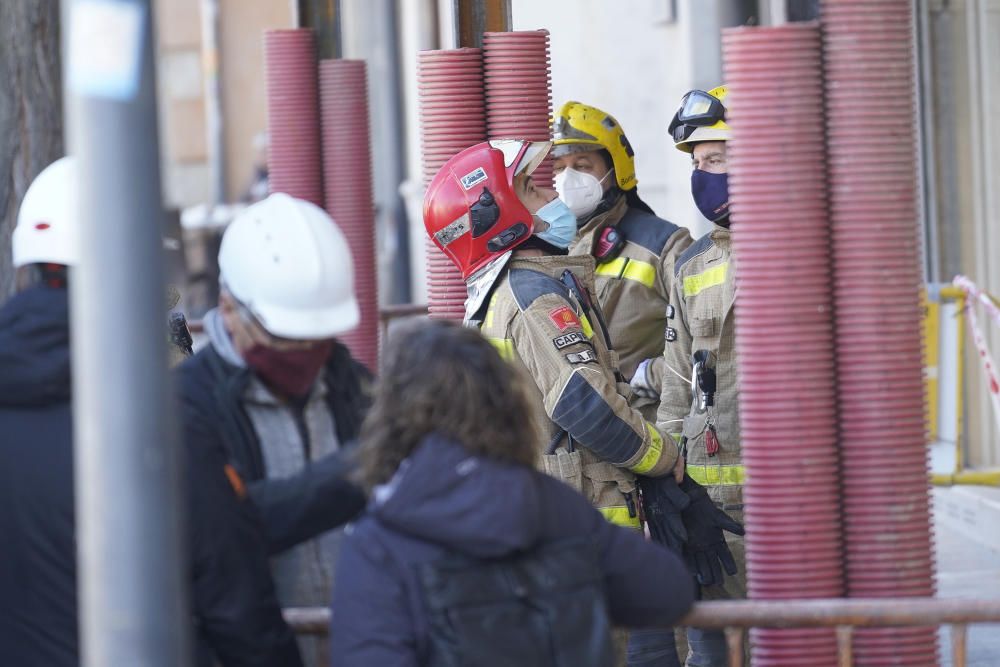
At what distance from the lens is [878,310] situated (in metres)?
3.44

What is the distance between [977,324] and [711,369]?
3.00 metres

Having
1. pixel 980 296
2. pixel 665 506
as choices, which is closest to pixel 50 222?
pixel 665 506

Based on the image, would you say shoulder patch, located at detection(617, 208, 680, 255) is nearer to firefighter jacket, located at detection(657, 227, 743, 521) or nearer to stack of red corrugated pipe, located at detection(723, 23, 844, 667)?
firefighter jacket, located at detection(657, 227, 743, 521)

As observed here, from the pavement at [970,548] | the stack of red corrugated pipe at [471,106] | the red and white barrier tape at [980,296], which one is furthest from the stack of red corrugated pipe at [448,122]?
the red and white barrier tape at [980,296]

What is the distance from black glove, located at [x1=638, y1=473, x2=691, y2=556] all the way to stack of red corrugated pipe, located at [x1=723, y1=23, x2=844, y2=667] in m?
0.95

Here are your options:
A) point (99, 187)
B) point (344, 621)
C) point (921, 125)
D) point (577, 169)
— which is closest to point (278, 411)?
point (344, 621)

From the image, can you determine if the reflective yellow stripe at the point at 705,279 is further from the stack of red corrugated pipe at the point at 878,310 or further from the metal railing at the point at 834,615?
the metal railing at the point at 834,615

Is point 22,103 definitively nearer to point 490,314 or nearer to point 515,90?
point 515,90

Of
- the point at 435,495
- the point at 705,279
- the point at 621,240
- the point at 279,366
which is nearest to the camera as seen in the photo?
the point at 435,495

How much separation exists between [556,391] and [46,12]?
9.76 ft

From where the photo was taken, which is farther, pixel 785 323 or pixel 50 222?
pixel 785 323

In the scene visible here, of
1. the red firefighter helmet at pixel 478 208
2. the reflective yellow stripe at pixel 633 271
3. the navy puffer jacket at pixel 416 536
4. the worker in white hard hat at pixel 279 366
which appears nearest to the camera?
the navy puffer jacket at pixel 416 536

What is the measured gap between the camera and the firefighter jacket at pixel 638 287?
590 centimetres

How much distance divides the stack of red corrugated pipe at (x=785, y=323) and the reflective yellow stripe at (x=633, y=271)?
237cm
